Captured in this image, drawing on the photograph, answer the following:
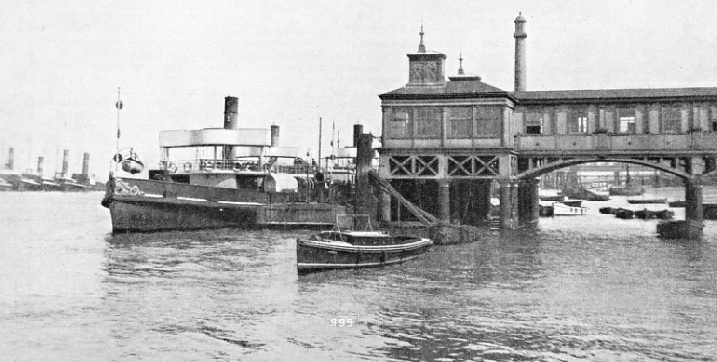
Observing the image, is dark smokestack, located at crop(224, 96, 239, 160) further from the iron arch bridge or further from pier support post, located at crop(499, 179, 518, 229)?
pier support post, located at crop(499, 179, 518, 229)

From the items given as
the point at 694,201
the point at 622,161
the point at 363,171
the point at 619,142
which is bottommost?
the point at 694,201

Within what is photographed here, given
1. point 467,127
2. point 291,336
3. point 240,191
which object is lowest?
point 291,336

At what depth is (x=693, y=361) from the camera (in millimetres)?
15469

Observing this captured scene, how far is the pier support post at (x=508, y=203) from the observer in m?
41.7

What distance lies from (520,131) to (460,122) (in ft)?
13.6

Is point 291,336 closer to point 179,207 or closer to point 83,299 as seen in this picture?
point 83,299

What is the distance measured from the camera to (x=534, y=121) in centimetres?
4350

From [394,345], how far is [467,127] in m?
26.5

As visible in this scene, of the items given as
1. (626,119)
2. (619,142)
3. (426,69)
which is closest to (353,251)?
(426,69)

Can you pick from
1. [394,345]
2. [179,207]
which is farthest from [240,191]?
[394,345]

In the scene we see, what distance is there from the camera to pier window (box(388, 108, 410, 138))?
42.3m

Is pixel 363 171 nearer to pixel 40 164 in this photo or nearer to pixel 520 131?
pixel 520 131

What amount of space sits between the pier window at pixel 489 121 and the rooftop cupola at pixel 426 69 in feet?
9.31

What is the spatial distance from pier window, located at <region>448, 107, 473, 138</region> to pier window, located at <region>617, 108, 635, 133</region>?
8.59 m
